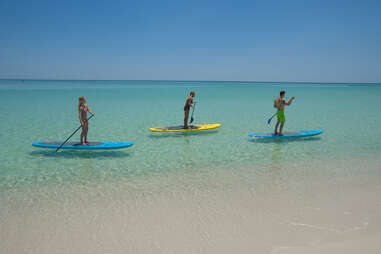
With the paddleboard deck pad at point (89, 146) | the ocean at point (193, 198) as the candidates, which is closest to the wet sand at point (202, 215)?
the ocean at point (193, 198)

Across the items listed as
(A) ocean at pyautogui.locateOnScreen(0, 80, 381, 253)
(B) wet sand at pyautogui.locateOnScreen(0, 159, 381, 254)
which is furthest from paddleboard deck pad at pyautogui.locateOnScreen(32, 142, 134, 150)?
(B) wet sand at pyautogui.locateOnScreen(0, 159, 381, 254)

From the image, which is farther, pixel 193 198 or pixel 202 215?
pixel 193 198

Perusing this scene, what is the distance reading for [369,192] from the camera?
5707mm

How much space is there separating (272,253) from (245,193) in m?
2.11

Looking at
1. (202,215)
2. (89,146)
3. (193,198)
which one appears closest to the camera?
(202,215)

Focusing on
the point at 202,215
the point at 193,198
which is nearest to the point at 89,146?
the point at 193,198

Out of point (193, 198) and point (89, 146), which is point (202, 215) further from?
point (89, 146)

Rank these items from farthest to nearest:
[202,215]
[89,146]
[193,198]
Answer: [89,146] < [193,198] < [202,215]

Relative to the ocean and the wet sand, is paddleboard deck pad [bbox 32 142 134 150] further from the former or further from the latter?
the wet sand

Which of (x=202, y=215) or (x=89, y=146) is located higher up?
(x=89, y=146)

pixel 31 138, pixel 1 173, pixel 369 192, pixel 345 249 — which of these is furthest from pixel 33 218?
pixel 31 138

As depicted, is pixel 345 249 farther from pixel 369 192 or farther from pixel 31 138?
pixel 31 138

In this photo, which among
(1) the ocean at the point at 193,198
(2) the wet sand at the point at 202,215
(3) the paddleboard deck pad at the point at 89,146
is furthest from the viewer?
(3) the paddleboard deck pad at the point at 89,146

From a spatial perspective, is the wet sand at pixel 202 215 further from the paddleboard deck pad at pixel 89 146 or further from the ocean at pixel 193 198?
the paddleboard deck pad at pixel 89 146
